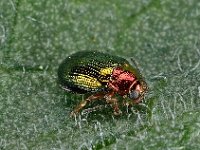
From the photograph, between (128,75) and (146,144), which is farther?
(128,75)

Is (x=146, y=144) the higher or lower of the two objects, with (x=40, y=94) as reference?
lower

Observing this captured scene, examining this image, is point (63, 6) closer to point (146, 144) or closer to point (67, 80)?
point (67, 80)

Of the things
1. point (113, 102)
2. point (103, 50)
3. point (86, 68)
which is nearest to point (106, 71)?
point (86, 68)

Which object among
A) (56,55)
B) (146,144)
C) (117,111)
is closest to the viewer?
(146,144)

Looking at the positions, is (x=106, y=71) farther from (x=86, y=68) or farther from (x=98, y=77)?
(x=86, y=68)

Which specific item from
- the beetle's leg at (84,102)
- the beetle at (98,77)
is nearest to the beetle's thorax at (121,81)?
the beetle at (98,77)

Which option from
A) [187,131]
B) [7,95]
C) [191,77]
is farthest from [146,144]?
[7,95]

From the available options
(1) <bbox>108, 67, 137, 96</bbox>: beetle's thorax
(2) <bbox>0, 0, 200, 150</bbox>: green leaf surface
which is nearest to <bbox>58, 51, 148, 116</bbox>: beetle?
(1) <bbox>108, 67, 137, 96</bbox>: beetle's thorax
